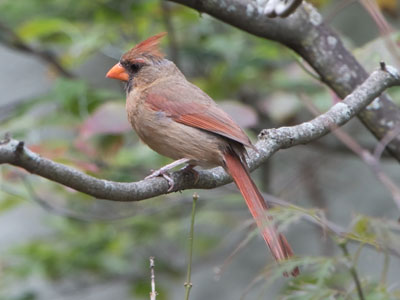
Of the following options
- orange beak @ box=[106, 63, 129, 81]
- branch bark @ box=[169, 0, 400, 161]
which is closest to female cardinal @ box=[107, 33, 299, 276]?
orange beak @ box=[106, 63, 129, 81]

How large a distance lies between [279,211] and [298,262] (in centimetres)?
27

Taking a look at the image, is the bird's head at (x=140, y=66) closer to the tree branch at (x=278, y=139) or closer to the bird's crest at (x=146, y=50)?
the bird's crest at (x=146, y=50)

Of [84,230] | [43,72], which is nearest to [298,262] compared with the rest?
[84,230]

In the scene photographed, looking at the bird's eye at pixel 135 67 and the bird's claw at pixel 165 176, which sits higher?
the bird's eye at pixel 135 67

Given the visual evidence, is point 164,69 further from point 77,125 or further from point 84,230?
point 84,230

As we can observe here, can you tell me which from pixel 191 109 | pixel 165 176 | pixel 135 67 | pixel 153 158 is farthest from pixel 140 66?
pixel 165 176

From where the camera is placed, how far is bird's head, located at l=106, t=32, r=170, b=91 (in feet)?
10.3

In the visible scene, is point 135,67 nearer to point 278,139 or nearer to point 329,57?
point 329,57

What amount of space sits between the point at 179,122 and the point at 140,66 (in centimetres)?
55

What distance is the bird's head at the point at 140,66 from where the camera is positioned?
3.14 meters

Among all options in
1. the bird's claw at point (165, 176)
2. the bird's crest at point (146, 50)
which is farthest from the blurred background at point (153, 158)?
the bird's claw at point (165, 176)

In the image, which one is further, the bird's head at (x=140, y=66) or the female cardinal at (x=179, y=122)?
the bird's head at (x=140, y=66)

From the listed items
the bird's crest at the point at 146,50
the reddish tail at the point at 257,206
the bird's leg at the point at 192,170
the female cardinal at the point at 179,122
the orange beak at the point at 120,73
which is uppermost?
the bird's crest at the point at 146,50

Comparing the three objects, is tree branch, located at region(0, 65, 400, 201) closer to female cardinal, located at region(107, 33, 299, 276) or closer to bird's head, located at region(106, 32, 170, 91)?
female cardinal, located at region(107, 33, 299, 276)
